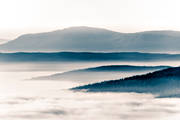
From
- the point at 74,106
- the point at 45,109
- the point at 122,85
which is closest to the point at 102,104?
the point at 74,106

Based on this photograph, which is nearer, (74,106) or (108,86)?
(74,106)

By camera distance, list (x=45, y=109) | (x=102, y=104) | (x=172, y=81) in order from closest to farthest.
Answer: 1. (x=45, y=109)
2. (x=102, y=104)
3. (x=172, y=81)

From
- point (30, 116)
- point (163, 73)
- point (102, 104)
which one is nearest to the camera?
point (30, 116)

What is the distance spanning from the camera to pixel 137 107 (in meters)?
47.3

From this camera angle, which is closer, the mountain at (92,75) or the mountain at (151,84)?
the mountain at (151,84)

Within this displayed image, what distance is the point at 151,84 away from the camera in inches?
2443

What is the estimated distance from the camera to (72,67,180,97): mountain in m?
58.1

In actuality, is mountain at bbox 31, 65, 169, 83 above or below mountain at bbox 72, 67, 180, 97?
below

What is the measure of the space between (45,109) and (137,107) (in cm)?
685

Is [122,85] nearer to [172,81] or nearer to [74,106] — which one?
[172,81]

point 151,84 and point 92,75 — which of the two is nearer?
point 151,84

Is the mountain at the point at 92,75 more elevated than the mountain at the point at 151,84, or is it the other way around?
the mountain at the point at 151,84

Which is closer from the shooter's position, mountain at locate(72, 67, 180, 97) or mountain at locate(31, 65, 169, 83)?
mountain at locate(72, 67, 180, 97)

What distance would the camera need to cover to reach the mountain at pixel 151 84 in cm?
5806
